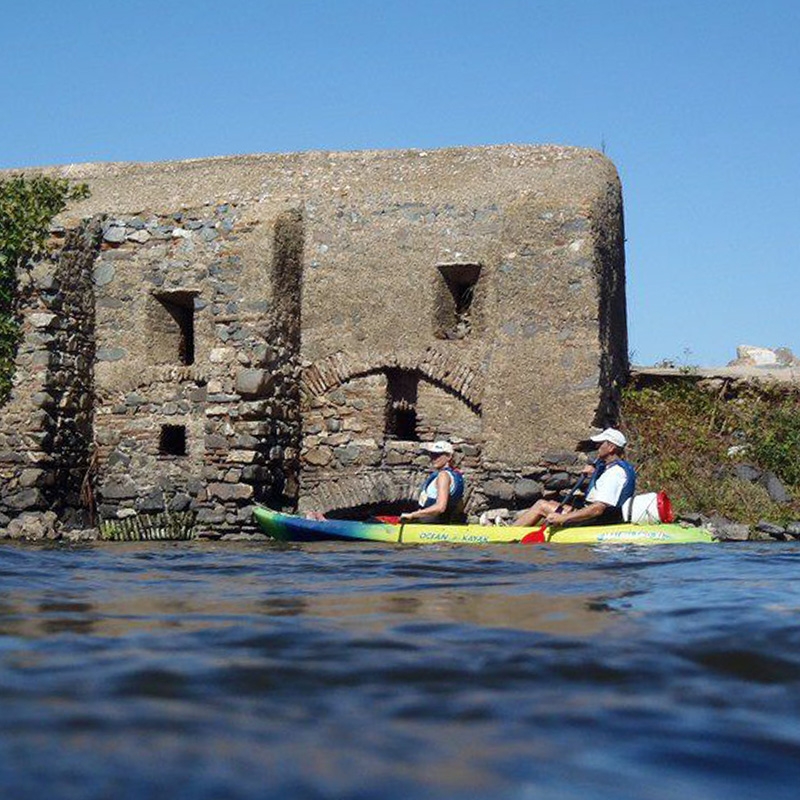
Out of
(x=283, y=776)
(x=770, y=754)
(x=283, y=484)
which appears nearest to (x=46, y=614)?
(x=283, y=776)

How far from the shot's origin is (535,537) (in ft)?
31.9

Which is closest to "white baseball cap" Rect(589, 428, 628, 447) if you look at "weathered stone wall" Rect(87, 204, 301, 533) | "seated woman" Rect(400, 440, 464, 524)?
"seated woman" Rect(400, 440, 464, 524)

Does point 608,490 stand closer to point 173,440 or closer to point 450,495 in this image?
point 450,495

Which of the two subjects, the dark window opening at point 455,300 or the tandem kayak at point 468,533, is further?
the dark window opening at point 455,300

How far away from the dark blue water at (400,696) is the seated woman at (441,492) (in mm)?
6470

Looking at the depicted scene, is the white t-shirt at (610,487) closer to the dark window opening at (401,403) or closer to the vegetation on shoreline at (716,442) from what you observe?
the vegetation on shoreline at (716,442)

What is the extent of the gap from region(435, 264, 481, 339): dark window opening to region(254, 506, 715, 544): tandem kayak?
293 cm

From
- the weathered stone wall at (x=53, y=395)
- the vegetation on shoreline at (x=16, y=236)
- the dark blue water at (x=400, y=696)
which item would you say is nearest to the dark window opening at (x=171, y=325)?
the weathered stone wall at (x=53, y=395)

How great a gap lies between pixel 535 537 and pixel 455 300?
4.01 meters

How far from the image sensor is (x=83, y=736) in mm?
1849

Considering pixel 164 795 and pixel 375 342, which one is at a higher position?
pixel 375 342

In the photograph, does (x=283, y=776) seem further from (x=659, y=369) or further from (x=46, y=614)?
(x=659, y=369)

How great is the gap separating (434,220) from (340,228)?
112 cm

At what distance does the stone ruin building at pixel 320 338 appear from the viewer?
12.1 meters
